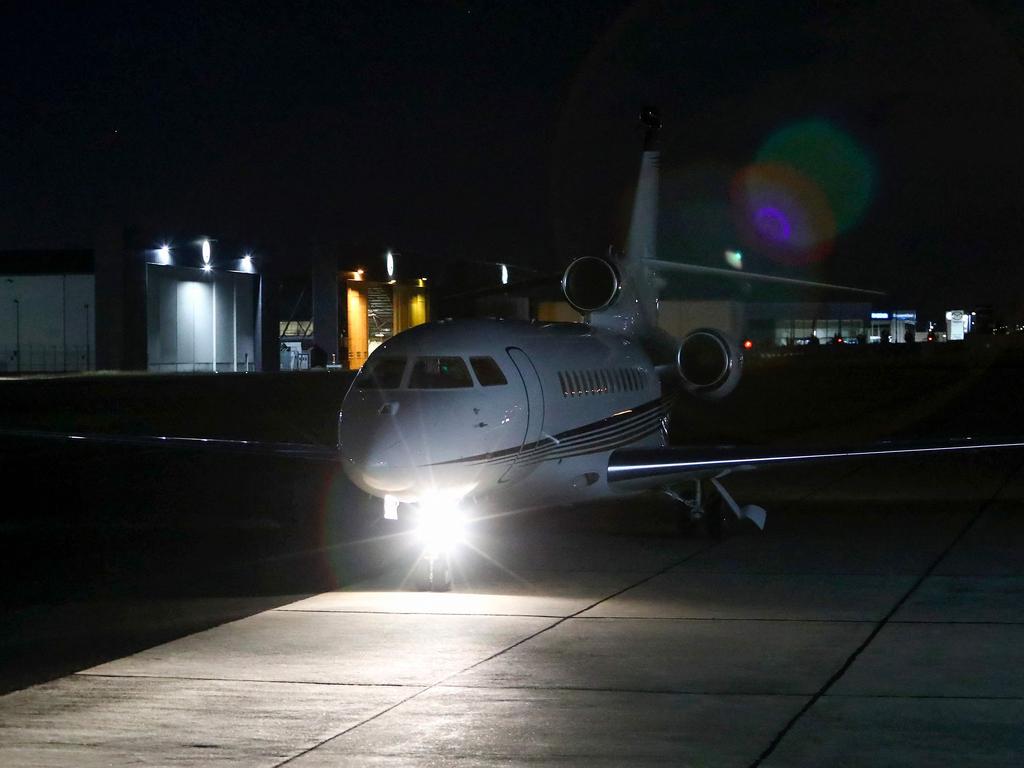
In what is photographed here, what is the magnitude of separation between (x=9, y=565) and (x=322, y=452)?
140 inches

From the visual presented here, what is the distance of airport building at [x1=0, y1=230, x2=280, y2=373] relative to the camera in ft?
219

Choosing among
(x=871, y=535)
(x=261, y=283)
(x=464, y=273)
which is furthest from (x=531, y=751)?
(x=261, y=283)

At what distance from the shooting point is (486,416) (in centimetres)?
1449

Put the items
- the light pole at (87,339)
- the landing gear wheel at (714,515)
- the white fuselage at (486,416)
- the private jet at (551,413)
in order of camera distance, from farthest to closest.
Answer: the light pole at (87,339), the landing gear wheel at (714,515), the private jet at (551,413), the white fuselage at (486,416)

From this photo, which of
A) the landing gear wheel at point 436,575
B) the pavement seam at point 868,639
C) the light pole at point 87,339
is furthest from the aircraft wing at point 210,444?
the light pole at point 87,339

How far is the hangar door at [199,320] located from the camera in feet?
227

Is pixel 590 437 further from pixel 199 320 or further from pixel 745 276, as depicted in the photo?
pixel 199 320

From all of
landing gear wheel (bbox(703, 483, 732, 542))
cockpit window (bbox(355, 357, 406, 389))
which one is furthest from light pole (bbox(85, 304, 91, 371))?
cockpit window (bbox(355, 357, 406, 389))

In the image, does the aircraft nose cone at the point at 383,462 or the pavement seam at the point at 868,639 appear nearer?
the pavement seam at the point at 868,639

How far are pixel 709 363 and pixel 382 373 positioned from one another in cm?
674

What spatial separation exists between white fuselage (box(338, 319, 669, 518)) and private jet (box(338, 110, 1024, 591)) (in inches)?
0.8

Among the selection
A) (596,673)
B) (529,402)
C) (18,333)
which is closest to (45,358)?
(18,333)

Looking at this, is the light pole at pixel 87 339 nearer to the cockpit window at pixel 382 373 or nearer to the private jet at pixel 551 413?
the private jet at pixel 551 413

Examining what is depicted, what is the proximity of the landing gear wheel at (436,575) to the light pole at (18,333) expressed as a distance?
223 ft
